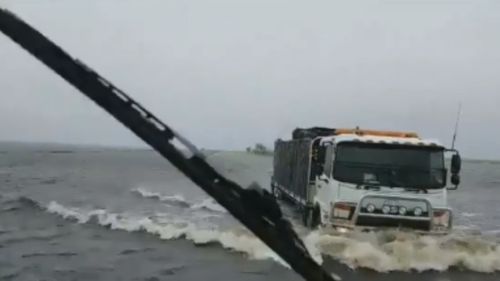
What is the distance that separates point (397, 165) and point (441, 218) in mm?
1294

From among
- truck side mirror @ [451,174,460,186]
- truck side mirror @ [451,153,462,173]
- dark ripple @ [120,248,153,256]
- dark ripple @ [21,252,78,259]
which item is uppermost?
truck side mirror @ [451,153,462,173]

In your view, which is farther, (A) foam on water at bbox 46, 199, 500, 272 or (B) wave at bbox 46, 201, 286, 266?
(B) wave at bbox 46, 201, 286, 266

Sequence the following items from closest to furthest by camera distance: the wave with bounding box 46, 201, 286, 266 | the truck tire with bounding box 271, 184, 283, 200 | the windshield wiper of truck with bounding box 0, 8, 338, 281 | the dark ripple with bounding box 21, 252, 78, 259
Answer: the windshield wiper of truck with bounding box 0, 8, 338, 281
the dark ripple with bounding box 21, 252, 78, 259
the wave with bounding box 46, 201, 286, 266
the truck tire with bounding box 271, 184, 283, 200

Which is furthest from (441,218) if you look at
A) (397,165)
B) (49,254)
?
(49,254)

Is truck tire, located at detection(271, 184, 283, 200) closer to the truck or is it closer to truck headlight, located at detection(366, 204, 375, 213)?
the truck

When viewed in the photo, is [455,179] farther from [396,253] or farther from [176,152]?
[176,152]

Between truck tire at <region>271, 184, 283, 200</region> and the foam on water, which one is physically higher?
truck tire at <region>271, 184, 283, 200</region>

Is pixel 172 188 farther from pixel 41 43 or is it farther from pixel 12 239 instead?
pixel 41 43

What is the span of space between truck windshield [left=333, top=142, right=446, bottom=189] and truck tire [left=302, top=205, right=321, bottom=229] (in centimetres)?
161

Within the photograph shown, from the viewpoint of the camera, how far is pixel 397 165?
14.4 meters

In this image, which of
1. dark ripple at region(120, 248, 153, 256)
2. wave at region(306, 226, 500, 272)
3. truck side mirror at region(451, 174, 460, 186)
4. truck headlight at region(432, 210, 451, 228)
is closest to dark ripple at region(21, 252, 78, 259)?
dark ripple at region(120, 248, 153, 256)

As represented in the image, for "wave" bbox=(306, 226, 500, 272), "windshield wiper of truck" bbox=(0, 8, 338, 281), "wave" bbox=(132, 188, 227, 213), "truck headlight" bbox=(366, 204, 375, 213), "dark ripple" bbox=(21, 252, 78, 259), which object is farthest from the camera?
"wave" bbox=(132, 188, 227, 213)

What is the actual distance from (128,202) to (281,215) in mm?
26269

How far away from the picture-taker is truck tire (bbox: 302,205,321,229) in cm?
1584
